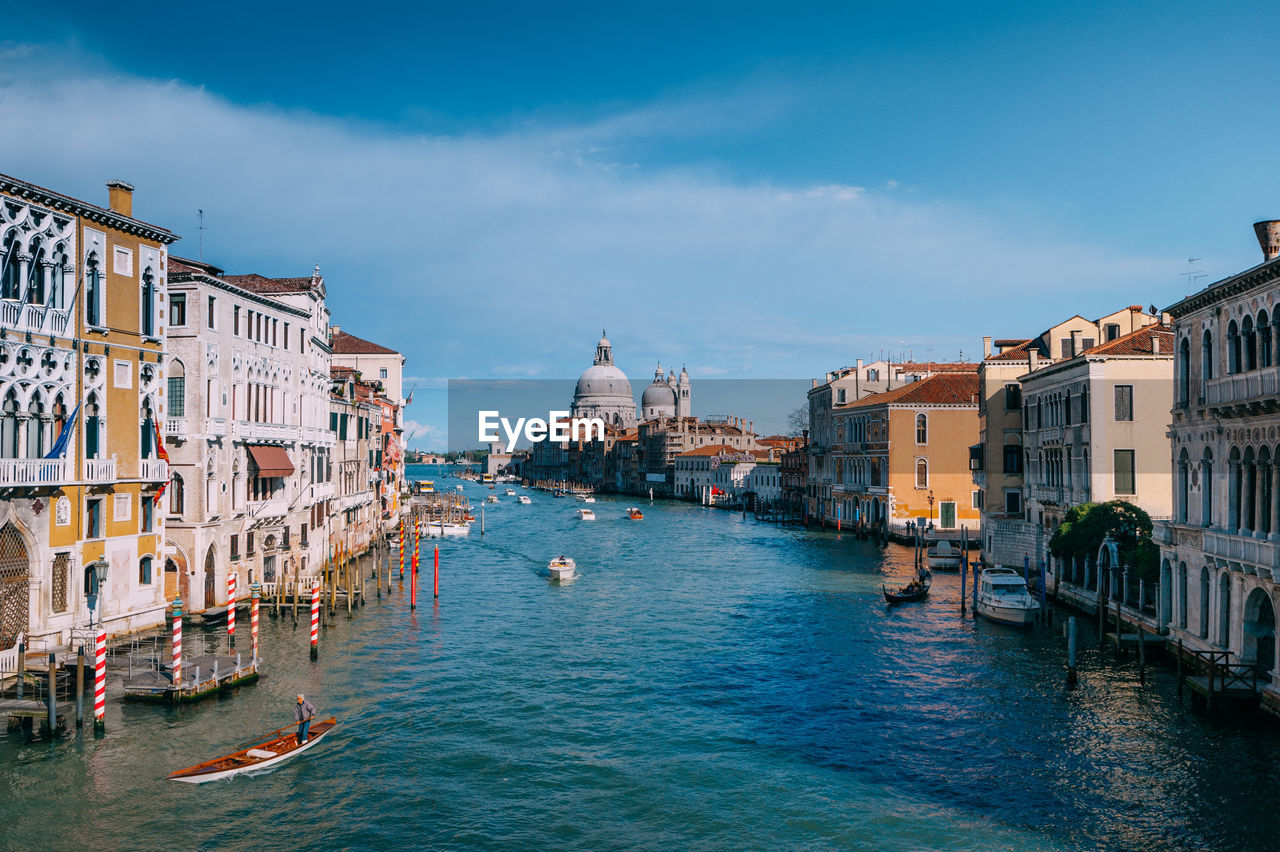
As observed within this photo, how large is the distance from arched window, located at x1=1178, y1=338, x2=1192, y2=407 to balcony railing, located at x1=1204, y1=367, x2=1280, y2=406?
1109 millimetres

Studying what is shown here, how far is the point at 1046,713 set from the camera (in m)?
18.4

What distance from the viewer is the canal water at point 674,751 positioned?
43.3ft

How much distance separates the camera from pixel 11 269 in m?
18.0

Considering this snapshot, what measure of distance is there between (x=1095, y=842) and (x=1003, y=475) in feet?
82.2

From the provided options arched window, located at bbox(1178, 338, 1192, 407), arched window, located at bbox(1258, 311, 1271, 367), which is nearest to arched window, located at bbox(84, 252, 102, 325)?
arched window, located at bbox(1258, 311, 1271, 367)

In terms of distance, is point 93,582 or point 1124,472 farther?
point 1124,472

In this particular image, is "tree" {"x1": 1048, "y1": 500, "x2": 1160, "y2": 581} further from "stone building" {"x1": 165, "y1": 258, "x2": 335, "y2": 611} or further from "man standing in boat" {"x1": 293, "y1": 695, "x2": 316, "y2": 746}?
"stone building" {"x1": 165, "y1": 258, "x2": 335, "y2": 611}

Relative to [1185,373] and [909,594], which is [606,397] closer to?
[909,594]

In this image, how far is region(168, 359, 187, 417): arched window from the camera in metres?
24.3

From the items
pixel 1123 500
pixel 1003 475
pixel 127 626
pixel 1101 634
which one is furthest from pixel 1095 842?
pixel 1003 475

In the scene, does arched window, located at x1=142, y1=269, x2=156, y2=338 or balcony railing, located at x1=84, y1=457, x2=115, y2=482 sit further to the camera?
arched window, located at x1=142, y1=269, x2=156, y2=338

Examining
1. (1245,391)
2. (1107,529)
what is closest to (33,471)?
(1245,391)

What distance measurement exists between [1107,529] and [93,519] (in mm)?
24245

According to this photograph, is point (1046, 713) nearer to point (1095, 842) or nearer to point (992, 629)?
point (1095, 842)
